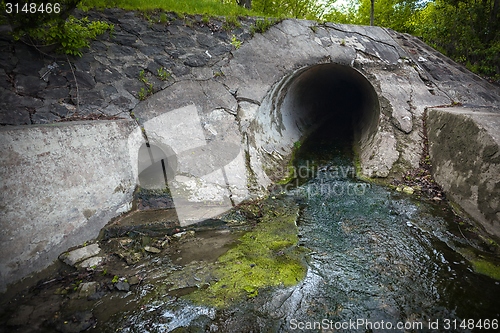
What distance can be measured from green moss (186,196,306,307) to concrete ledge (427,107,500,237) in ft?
9.61

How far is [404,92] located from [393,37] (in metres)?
2.66

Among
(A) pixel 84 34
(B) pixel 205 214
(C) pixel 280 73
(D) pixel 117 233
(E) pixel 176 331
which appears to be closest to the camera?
(E) pixel 176 331

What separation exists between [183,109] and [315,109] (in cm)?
687

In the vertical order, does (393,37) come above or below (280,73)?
above

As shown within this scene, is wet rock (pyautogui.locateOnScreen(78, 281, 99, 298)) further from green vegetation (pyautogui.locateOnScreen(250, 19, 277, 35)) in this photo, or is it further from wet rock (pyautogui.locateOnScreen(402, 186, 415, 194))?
green vegetation (pyautogui.locateOnScreen(250, 19, 277, 35))

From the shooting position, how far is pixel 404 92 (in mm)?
7023

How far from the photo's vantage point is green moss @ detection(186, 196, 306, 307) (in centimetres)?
302

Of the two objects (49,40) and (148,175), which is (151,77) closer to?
(49,40)

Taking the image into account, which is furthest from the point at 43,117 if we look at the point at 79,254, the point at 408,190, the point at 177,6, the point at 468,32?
the point at 468,32

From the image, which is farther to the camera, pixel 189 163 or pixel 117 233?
Answer: pixel 189 163

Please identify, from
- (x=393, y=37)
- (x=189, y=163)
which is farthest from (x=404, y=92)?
(x=189, y=163)

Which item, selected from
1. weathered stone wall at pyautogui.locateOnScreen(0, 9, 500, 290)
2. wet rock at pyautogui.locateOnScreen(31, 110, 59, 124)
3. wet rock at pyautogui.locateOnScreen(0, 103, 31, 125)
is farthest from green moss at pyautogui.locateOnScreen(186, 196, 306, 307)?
wet rock at pyautogui.locateOnScreen(0, 103, 31, 125)

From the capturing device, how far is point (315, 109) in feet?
35.7

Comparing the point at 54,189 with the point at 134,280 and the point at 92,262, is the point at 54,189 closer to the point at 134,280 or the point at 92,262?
the point at 92,262
